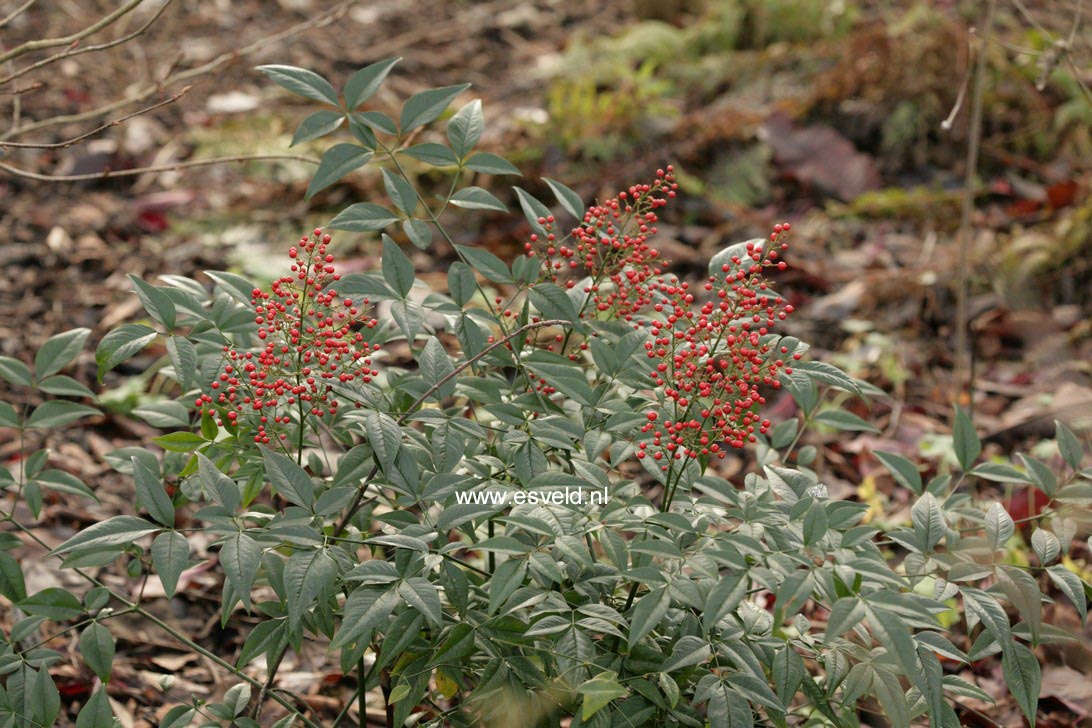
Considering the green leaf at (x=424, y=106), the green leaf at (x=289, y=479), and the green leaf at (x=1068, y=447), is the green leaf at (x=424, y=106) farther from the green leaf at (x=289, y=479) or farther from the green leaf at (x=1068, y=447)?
the green leaf at (x=1068, y=447)

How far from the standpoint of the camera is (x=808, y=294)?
3.87m

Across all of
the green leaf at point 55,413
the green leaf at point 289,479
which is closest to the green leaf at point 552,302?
the green leaf at point 289,479

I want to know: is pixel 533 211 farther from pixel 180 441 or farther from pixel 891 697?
pixel 891 697

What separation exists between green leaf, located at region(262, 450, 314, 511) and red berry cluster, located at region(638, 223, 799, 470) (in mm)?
487

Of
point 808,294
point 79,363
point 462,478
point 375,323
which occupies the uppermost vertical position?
point 375,323

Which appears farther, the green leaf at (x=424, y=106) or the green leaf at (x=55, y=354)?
the green leaf at (x=55, y=354)

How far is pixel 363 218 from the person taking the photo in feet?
5.34

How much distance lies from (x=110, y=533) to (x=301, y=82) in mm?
731

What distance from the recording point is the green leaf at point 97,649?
1.58 m

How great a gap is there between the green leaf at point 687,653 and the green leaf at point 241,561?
0.56 m

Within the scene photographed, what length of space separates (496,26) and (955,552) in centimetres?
563

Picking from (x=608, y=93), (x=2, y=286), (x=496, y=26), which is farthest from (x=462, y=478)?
(x=496, y=26)

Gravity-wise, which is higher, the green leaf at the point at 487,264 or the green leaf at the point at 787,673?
the green leaf at the point at 487,264

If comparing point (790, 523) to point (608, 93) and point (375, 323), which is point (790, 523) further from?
point (608, 93)
